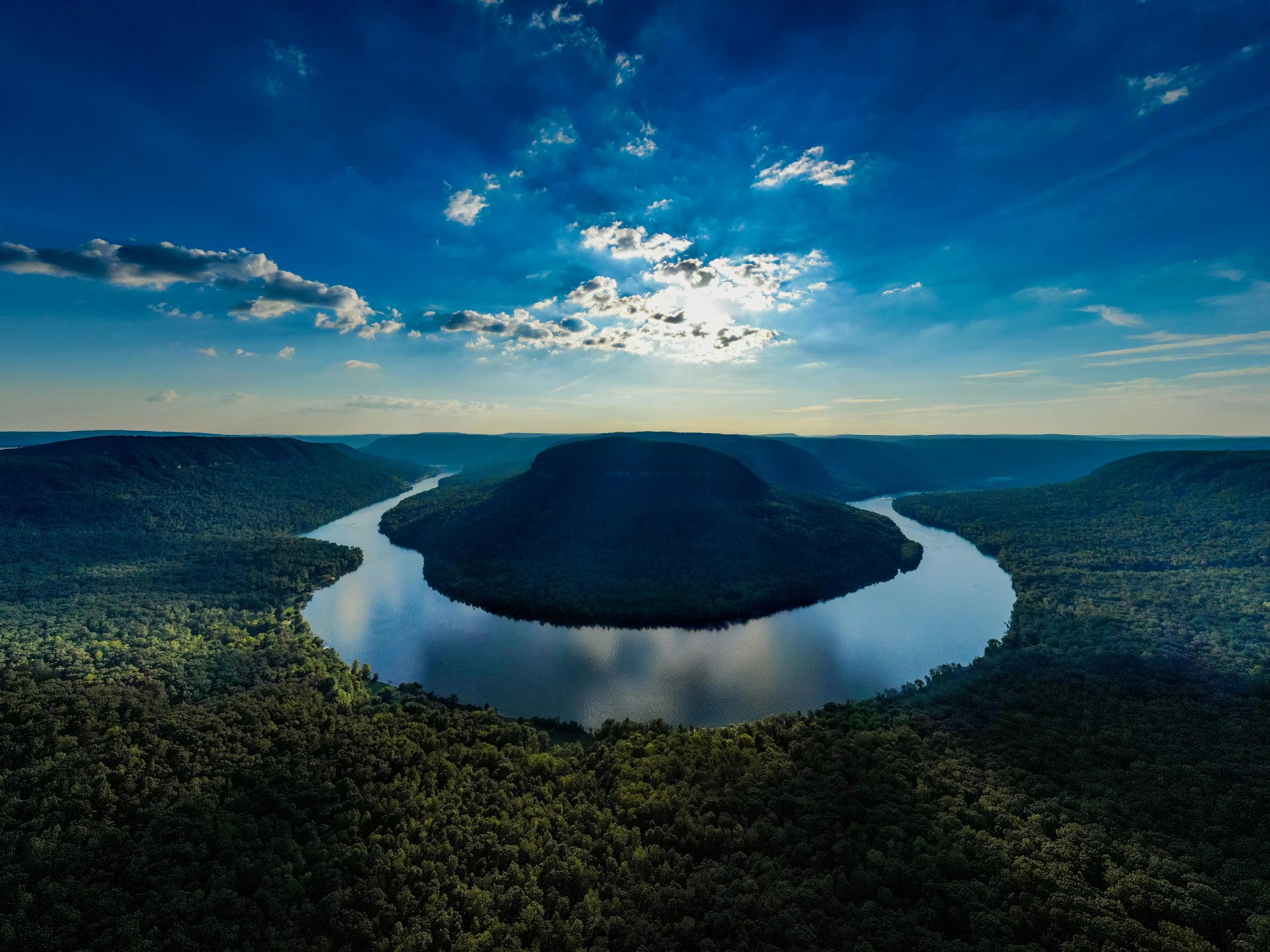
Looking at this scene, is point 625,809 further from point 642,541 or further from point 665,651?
point 642,541

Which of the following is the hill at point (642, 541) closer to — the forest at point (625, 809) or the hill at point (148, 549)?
the hill at point (148, 549)

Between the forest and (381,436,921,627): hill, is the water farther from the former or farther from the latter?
the forest

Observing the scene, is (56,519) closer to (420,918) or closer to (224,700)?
(224,700)

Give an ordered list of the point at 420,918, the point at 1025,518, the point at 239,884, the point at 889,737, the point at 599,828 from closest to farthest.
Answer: the point at 420,918 → the point at 239,884 → the point at 599,828 → the point at 889,737 → the point at 1025,518

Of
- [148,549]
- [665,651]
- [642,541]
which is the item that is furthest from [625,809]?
[148,549]

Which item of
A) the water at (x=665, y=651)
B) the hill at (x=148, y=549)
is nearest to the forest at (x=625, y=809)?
the hill at (x=148, y=549)

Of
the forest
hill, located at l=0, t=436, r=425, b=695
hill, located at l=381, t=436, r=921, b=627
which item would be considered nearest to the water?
hill, located at l=381, t=436, r=921, b=627

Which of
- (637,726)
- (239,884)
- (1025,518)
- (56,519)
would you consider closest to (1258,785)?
(637,726)
